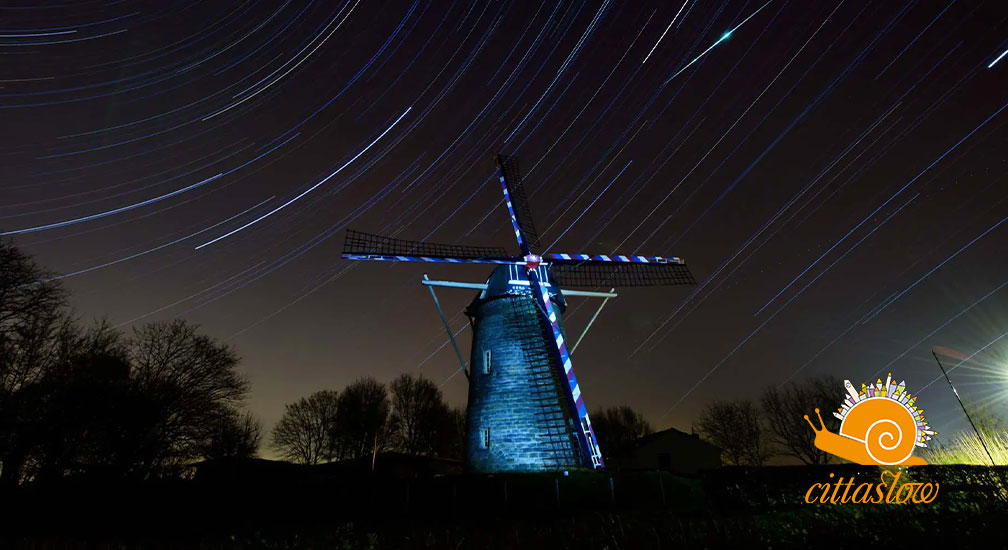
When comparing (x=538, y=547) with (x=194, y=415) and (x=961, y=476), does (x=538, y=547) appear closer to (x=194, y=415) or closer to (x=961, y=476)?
(x=961, y=476)

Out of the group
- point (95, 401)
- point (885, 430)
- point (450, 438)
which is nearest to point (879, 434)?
point (885, 430)

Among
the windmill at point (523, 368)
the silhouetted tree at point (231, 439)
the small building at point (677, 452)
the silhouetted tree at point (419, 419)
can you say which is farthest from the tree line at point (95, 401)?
the small building at point (677, 452)

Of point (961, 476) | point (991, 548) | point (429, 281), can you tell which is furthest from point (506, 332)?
point (991, 548)

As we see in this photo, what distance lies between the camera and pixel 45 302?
2230 centimetres

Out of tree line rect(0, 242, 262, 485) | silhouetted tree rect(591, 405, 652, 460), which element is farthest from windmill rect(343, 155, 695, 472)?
silhouetted tree rect(591, 405, 652, 460)

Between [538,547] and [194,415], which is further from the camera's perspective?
[194,415]

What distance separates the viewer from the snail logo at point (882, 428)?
35.6 feet

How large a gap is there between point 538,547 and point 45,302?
28264mm

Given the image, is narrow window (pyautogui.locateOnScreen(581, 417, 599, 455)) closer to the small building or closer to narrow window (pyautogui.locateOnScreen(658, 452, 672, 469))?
the small building

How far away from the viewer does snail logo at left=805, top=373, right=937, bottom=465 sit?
35.6ft

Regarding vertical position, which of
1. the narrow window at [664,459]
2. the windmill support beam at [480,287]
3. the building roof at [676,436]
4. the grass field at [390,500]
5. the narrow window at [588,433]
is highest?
the windmill support beam at [480,287]

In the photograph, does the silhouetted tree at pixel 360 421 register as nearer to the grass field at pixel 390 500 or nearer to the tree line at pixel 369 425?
the tree line at pixel 369 425

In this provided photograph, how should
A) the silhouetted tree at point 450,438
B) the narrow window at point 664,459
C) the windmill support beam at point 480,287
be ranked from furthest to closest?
1. the silhouetted tree at point 450,438
2. the narrow window at point 664,459
3. the windmill support beam at point 480,287

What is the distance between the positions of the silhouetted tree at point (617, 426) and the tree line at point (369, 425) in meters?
28.2
